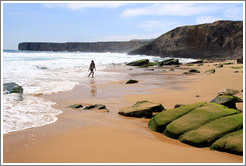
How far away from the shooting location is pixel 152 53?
68.0 metres

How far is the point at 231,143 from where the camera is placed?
4.11 metres

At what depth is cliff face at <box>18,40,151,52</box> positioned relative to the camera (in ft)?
396

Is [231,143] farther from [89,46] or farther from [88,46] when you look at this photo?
[88,46]

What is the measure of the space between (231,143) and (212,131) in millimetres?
486

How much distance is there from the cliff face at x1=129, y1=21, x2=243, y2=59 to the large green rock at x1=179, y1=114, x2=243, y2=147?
5286 centimetres

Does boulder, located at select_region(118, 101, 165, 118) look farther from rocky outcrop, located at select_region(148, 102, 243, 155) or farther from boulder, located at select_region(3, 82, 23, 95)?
boulder, located at select_region(3, 82, 23, 95)

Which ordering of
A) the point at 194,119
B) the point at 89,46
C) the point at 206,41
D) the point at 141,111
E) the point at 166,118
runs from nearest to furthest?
the point at 194,119, the point at 166,118, the point at 141,111, the point at 206,41, the point at 89,46

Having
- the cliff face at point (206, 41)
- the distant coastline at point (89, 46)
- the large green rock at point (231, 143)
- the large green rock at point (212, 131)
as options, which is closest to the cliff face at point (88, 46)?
the distant coastline at point (89, 46)

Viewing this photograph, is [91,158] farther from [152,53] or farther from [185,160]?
[152,53]

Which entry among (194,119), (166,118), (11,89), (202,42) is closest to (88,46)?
(202,42)

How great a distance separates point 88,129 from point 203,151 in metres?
2.38

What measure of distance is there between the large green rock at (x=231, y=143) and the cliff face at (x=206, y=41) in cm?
5337

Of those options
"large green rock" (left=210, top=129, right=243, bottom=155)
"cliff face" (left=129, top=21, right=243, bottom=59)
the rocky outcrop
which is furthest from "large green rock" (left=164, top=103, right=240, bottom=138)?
"cliff face" (left=129, top=21, right=243, bottom=59)

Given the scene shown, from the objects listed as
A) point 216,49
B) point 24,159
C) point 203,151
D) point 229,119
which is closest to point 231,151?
point 203,151
